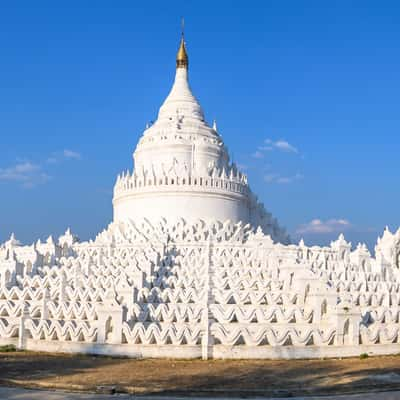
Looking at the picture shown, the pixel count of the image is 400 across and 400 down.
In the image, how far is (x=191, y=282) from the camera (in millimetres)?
32156

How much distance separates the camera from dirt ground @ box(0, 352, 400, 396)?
17422 mm

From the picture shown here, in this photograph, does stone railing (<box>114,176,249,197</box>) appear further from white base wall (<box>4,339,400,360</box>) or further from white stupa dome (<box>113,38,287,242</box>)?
white base wall (<box>4,339,400,360</box>)

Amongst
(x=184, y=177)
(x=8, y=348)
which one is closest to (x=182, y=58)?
(x=184, y=177)

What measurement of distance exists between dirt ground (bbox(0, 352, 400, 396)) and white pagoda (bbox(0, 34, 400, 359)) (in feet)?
4.27

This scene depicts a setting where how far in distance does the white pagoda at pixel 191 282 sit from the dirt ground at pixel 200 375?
51.2 inches

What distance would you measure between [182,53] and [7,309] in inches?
1260

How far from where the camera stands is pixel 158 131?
51.3 meters

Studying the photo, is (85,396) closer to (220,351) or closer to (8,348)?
(220,351)

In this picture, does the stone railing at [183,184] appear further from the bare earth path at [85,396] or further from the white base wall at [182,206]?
the bare earth path at [85,396]

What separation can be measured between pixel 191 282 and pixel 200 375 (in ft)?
35.8

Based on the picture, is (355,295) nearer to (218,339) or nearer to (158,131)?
(218,339)

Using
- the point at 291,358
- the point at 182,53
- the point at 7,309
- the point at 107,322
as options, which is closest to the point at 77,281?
the point at 7,309

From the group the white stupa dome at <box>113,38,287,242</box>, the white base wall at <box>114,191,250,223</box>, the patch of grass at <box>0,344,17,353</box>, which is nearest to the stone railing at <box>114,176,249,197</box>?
the white stupa dome at <box>113,38,287,242</box>

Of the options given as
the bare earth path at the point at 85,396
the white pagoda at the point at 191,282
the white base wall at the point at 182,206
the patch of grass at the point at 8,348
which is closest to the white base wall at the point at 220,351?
the white pagoda at the point at 191,282
